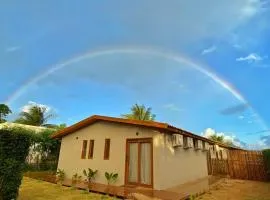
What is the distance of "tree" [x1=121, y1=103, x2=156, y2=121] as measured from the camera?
33.8m

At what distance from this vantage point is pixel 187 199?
882cm

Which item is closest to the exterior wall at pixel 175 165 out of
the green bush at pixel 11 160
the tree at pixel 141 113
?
the green bush at pixel 11 160

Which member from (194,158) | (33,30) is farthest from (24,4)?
(194,158)

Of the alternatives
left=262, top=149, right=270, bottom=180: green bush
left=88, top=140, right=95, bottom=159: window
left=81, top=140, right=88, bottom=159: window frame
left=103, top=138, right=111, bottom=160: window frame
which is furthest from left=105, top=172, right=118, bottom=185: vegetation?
left=262, top=149, right=270, bottom=180: green bush

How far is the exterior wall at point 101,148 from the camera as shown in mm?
11859

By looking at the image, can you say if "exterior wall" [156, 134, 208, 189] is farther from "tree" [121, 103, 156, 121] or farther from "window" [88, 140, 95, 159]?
"tree" [121, 103, 156, 121]

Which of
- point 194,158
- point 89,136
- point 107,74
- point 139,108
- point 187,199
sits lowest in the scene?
point 187,199

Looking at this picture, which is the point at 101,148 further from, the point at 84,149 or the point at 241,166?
the point at 241,166

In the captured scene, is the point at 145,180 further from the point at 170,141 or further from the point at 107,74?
the point at 107,74

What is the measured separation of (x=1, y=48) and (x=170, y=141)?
23.5 m

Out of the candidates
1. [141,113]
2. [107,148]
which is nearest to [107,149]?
[107,148]

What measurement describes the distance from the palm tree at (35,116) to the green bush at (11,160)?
30.4 metres

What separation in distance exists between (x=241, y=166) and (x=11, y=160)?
17149mm

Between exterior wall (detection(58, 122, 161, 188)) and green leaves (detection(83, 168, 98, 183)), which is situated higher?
exterior wall (detection(58, 122, 161, 188))
